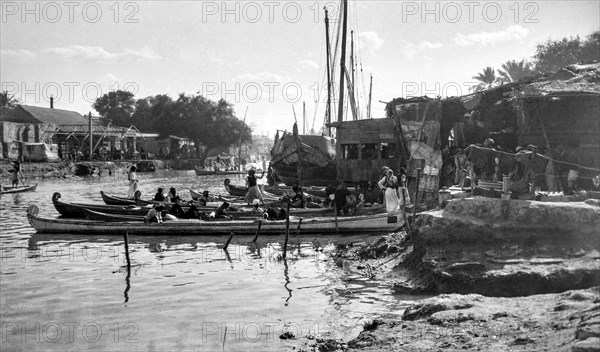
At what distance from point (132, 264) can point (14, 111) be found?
54.7m

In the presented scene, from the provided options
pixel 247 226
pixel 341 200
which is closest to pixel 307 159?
pixel 341 200

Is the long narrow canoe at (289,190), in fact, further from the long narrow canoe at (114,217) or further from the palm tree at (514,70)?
the palm tree at (514,70)

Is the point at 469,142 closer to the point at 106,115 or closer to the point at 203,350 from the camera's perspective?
the point at 203,350

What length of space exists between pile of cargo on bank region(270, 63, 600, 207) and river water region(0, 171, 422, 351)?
3.51 metres

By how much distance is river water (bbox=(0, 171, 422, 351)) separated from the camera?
26.6 feet

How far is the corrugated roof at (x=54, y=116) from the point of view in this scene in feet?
197

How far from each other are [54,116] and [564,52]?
5286cm

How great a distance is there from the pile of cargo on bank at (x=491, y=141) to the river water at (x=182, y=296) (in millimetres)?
3505

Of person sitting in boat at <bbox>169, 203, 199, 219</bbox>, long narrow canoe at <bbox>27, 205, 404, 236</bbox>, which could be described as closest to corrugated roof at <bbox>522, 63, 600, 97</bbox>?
long narrow canoe at <bbox>27, 205, 404, 236</bbox>

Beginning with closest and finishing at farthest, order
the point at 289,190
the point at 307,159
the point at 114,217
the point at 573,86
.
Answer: the point at 573,86
the point at 114,217
the point at 289,190
the point at 307,159

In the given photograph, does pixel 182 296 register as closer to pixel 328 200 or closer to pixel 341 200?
pixel 341 200

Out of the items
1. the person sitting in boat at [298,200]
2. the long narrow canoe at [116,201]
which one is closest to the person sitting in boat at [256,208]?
the person sitting in boat at [298,200]

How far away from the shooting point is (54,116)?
64.8 m

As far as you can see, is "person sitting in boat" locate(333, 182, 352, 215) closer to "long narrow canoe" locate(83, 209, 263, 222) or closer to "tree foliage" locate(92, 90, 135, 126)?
"long narrow canoe" locate(83, 209, 263, 222)
